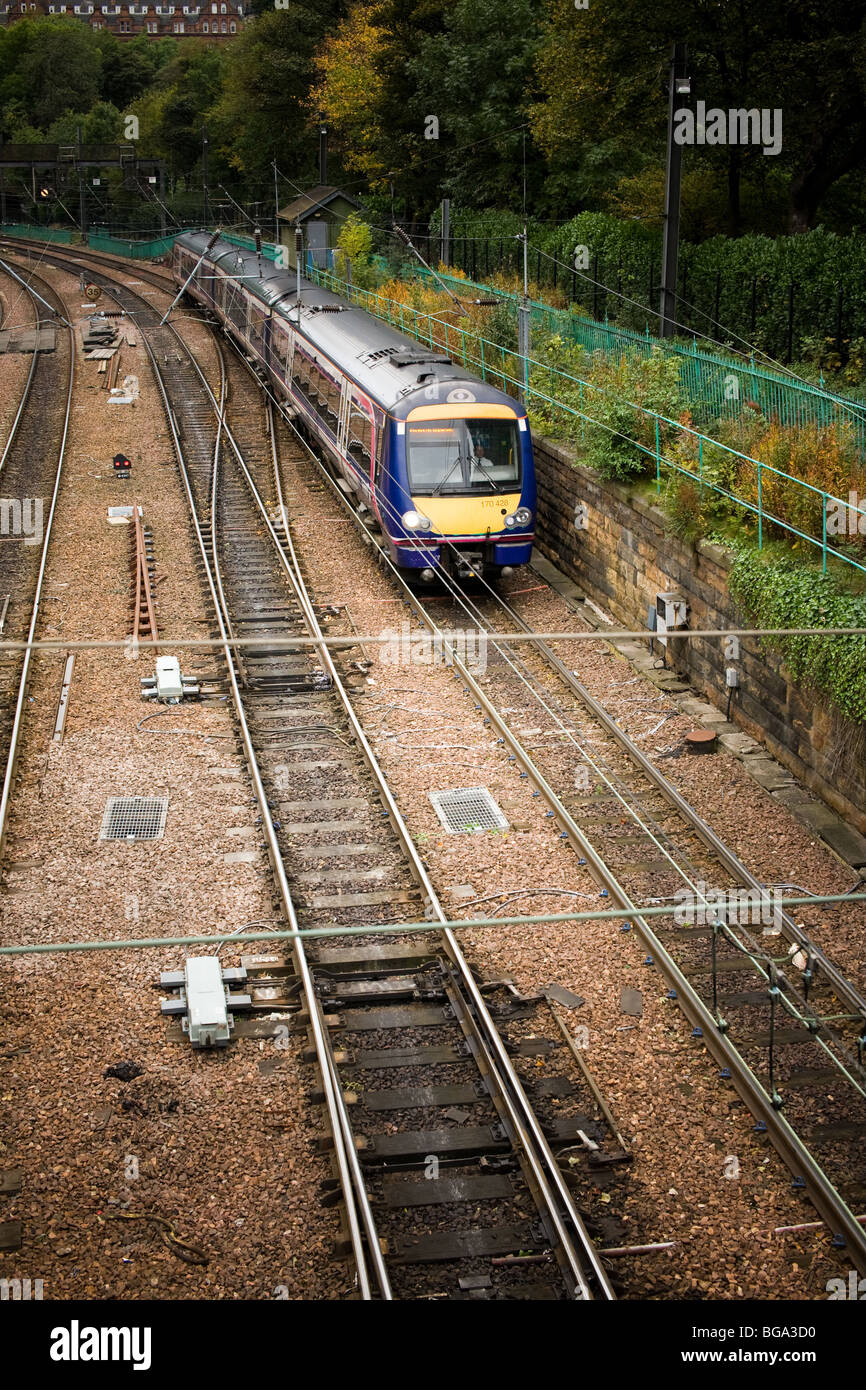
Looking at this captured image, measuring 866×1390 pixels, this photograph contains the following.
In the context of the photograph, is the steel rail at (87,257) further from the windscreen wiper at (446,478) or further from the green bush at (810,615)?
the green bush at (810,615)

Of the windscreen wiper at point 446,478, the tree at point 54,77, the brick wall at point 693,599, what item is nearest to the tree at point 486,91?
the brick wall at point 693,599

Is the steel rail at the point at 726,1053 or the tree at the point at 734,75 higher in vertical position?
the tree at the point at 734,75

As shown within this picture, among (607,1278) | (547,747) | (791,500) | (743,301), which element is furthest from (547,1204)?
(743,301)

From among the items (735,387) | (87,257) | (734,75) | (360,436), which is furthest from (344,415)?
(87,257)

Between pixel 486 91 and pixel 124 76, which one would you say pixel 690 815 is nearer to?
pixel 486 91

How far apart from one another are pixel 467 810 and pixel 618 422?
765 centimetres

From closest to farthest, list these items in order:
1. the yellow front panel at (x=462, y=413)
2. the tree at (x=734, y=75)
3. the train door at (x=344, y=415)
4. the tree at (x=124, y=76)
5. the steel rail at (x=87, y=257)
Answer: the yellow front panel at (x=462, y=413)
the train door at (x=344, y=415)
the tree at (x=734, y=75)
the steel rail at (x=87, y=257)
the tree at (x=124, y=76)

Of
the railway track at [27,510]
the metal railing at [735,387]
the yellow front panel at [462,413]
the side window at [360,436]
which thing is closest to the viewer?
the railway track at [27,510]

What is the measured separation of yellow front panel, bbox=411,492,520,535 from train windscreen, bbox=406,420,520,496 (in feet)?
0.53

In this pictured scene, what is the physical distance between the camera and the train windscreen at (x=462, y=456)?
18.8m

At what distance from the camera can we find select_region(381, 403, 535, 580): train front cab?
18.7 m

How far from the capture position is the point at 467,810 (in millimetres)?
13414

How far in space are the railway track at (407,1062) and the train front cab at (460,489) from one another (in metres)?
3.52

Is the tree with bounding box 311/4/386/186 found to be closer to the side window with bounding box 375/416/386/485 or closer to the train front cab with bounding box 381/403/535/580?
the side window with bounding box 375/416/386/485
